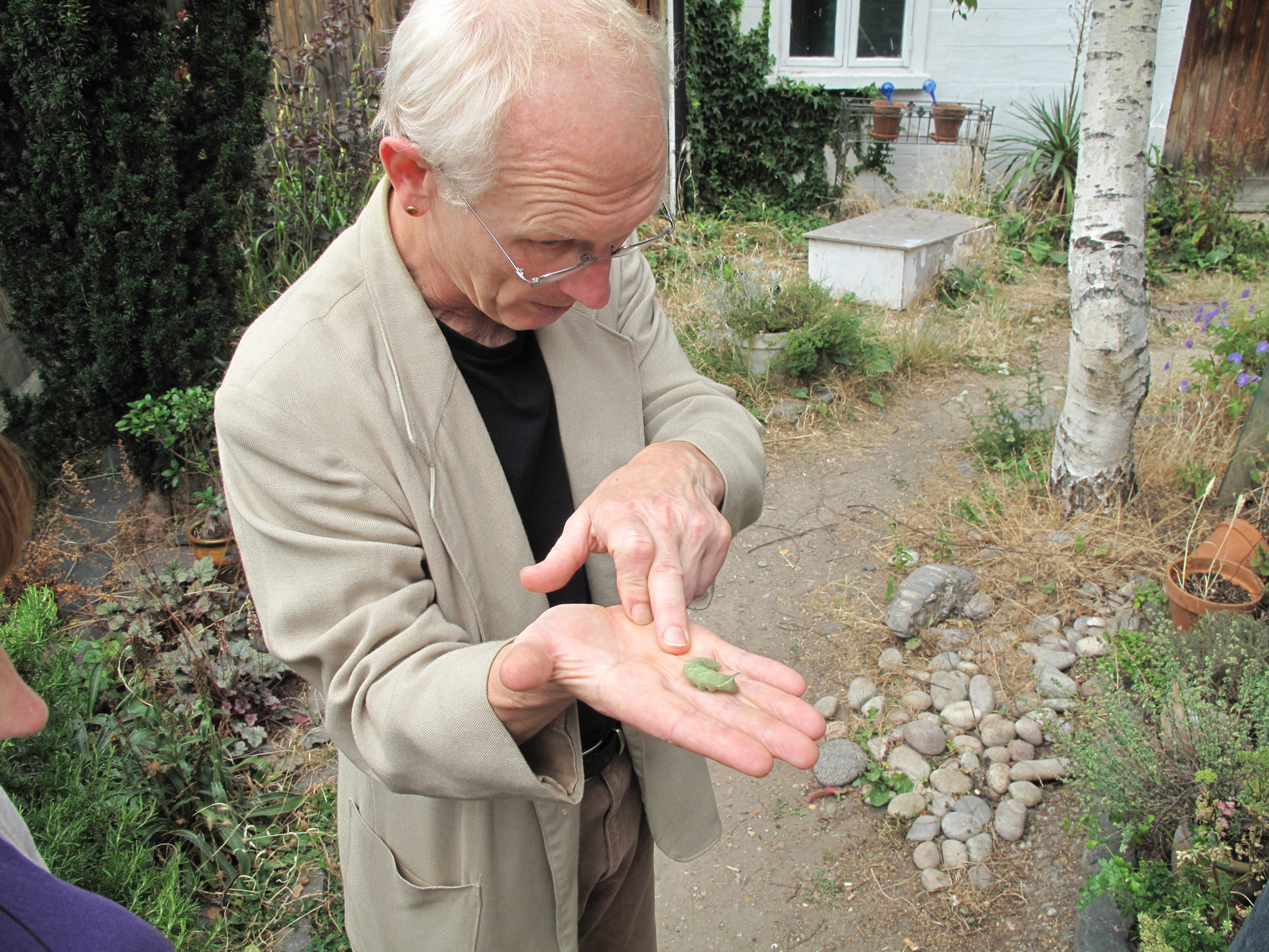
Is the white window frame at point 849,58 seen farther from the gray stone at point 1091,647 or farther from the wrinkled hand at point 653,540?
the wrinkled hand at point 653,540

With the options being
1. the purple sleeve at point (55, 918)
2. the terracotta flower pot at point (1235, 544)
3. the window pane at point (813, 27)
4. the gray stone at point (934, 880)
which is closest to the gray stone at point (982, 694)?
the gray stone at point (934, 880)

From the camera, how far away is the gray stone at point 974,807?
2799 millimetres

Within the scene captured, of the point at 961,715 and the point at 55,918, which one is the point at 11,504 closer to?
the point at 55,918

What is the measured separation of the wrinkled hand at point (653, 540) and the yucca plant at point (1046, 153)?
862cm

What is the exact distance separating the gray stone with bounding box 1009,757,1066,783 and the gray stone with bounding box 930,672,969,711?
1.22 feet

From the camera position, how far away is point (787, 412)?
558 cm

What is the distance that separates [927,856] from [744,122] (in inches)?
327

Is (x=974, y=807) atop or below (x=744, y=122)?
below

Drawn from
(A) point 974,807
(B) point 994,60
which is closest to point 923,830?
(A) point 974,807

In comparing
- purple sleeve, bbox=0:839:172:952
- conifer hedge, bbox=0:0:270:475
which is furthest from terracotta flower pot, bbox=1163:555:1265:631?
conifer hedge, bbox=0:0:270:475

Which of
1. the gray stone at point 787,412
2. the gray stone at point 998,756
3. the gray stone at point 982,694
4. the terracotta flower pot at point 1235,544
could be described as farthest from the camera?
the gray stone at point 787,412

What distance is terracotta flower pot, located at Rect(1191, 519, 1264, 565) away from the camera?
3.11 meters

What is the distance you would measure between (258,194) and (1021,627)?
446 cm

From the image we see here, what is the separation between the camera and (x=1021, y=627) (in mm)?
3541
